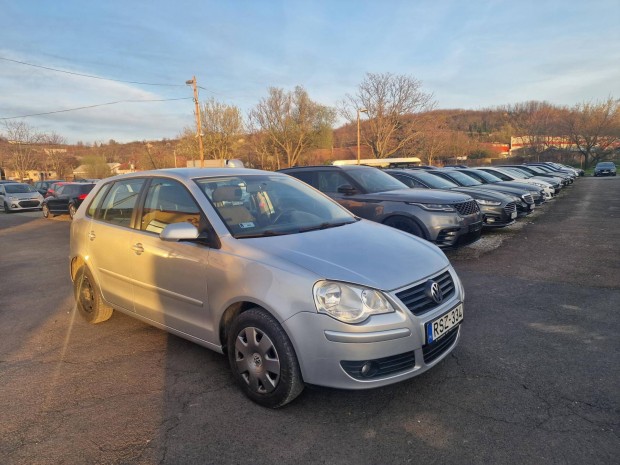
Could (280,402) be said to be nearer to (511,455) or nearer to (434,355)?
(434,355)

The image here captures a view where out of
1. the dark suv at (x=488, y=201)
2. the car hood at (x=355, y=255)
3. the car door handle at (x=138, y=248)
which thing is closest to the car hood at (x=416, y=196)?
the dark suv at (x=488, y=201)

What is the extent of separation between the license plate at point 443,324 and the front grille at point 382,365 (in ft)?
0.61

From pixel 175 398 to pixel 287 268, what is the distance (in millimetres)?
1340

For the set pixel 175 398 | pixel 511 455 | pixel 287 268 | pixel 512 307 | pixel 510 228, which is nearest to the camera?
pixel 511 455

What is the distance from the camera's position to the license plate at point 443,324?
8.89 feet

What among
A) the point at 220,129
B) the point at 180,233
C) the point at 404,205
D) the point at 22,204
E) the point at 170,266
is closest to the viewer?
the point at 180,233

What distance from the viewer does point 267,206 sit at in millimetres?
3686

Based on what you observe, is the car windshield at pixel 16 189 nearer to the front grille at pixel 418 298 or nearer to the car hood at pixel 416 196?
the car hood at pixel 416 196

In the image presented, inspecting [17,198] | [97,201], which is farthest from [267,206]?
[17,198]

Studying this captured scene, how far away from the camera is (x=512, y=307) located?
15.6 ft

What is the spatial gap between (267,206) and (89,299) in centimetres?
247

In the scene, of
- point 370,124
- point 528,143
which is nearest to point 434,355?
point 370,124

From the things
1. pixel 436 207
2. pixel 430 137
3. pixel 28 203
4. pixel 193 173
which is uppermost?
pixel 430 137

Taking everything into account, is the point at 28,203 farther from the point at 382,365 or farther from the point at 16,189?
the point at 382,365
